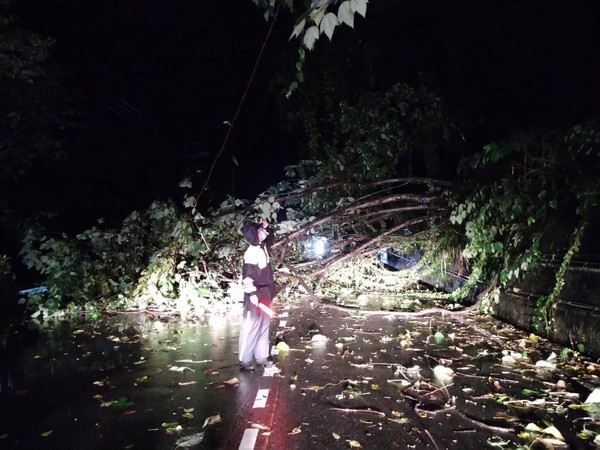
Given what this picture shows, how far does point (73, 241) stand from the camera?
9.55m

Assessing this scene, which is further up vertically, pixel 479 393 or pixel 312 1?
pixel 312 1

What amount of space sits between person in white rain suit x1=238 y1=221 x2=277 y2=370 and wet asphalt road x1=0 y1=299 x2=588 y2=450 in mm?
282

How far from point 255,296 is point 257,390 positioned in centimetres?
111

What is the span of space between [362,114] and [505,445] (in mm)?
8913

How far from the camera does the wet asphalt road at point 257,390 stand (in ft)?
12.4

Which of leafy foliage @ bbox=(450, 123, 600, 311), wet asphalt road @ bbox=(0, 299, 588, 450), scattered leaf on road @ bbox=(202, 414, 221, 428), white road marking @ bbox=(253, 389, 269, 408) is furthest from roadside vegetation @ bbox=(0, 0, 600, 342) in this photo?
scattered leaf on road @ bbox=(202, 414, 221, 428)

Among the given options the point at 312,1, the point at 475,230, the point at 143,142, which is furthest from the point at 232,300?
the point at 143,142

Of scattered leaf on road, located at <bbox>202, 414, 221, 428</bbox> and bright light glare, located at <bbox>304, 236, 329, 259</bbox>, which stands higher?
bright light glare, located at <bbox>304, 236, 329, 259</bbox>

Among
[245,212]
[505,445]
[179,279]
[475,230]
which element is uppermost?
[245,212]

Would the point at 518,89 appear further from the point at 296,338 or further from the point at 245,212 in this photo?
the point at 296,338

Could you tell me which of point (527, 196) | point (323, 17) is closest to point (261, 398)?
point (323, 17)

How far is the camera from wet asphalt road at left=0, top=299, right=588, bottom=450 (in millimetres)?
3766

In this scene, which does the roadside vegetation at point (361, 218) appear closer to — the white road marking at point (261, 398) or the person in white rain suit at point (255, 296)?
the person in white rain suit at point (255, 296)

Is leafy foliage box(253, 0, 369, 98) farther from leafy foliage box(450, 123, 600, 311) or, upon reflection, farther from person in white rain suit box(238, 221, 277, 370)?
leafy foliage box(450, 123, 600, 311)
